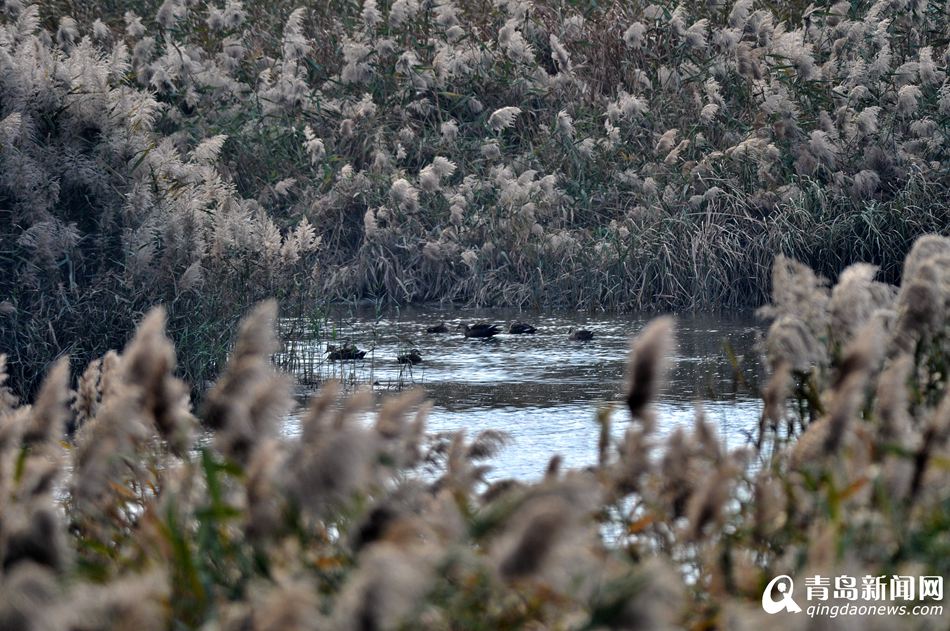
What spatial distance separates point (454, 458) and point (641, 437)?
0.48 m

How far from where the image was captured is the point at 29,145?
24.8ft

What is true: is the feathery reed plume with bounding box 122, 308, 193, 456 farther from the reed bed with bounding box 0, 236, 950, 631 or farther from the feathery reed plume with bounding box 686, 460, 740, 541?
the feathery reed plume with bounding box 686, 460, 740, 541

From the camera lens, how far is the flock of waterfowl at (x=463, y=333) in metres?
9.16

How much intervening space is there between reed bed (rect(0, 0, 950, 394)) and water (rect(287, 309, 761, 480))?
0.64 meters

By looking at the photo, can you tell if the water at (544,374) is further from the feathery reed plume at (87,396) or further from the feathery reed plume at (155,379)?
the feathery reed plume at (155,379)

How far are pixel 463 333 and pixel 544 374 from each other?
212 cm

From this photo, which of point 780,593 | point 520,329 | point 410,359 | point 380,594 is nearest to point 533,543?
point 380,594

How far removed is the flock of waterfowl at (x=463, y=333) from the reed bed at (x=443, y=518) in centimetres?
576

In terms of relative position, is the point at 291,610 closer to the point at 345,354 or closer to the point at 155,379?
the point at 155,379

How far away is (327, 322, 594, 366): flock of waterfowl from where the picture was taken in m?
9.16

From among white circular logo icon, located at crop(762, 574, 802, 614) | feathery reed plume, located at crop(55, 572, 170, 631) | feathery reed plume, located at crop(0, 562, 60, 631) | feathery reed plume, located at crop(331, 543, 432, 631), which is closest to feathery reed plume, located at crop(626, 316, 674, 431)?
white circular logo icon, located at crop(762, 574, 802, 614)

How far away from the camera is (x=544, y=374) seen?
8656mm

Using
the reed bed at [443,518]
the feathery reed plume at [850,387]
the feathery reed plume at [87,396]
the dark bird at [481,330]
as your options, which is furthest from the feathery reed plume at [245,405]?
the dark bird at [481,330]

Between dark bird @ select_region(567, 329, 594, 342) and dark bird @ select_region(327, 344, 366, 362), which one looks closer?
dark bird @ select_region(327, 344, 366, 362)
